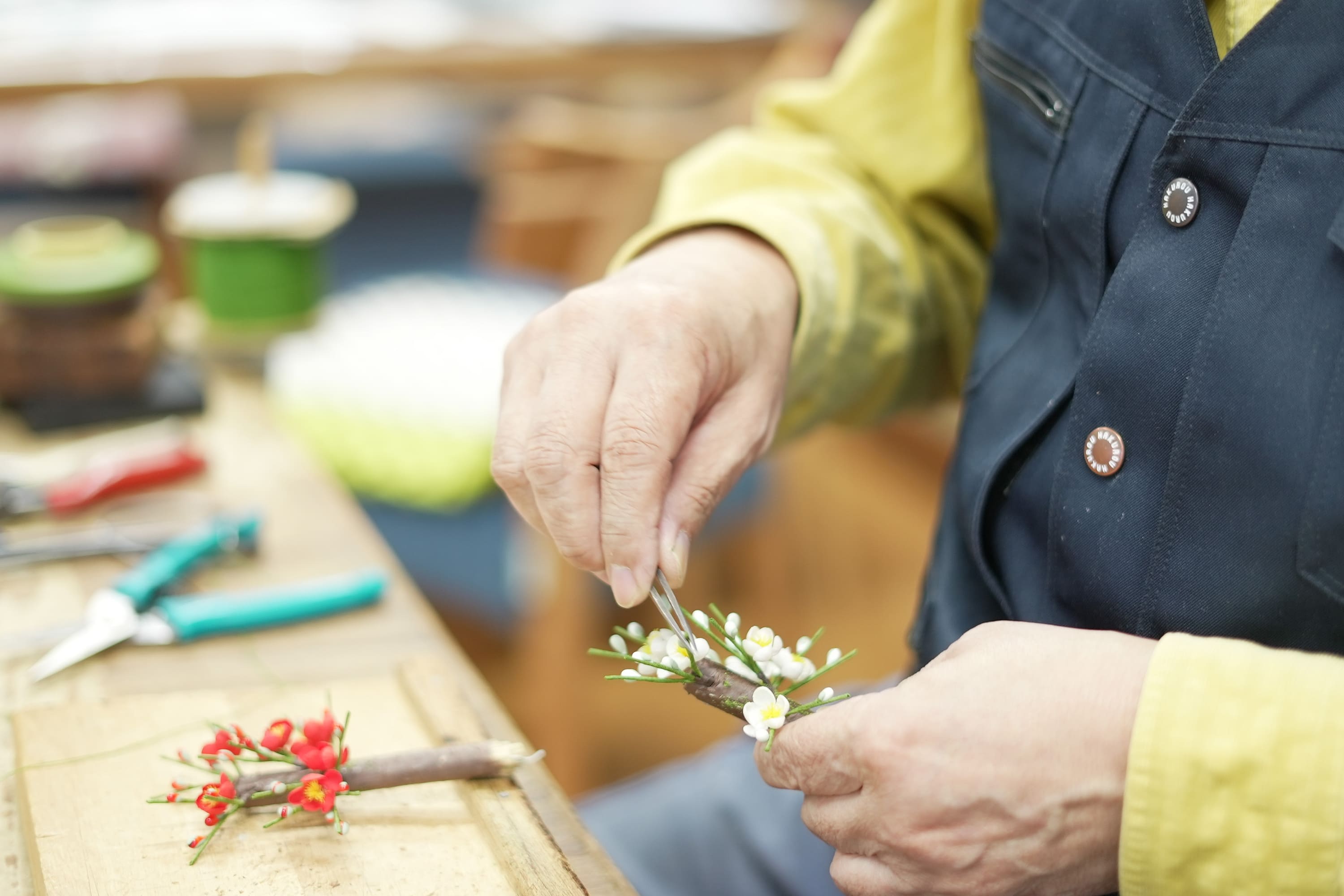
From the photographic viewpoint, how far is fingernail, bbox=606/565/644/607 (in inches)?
25.0

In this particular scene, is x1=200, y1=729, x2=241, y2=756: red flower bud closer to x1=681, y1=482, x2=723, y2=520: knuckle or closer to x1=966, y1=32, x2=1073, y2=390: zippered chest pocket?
x1=681, y1=482, x2=723, y2=520: knuckle

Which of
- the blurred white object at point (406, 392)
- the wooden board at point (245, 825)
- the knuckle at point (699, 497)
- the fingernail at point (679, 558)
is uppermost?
the knuckle at point (699, 497)

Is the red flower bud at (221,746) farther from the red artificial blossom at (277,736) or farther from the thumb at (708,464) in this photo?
the thumb at (708,464)

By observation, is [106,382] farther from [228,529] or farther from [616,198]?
[616,198]

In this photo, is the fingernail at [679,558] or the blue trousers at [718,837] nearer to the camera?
the fingernail at [679,558]

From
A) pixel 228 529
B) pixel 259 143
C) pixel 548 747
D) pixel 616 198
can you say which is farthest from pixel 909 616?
pixel 228 529

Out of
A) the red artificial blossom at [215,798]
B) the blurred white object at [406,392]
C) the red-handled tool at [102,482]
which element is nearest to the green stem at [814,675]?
the red artificial blossom at [215,798]

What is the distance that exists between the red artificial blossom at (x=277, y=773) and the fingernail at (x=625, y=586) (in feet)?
0.49

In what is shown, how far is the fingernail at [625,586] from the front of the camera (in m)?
0.63

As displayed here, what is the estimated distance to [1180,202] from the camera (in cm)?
62

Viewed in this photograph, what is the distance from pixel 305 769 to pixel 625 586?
0.18 metres

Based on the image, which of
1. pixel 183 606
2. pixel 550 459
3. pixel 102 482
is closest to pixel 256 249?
pixel 102 482

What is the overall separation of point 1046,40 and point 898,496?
73.0 inches

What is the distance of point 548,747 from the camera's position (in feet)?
6.13
